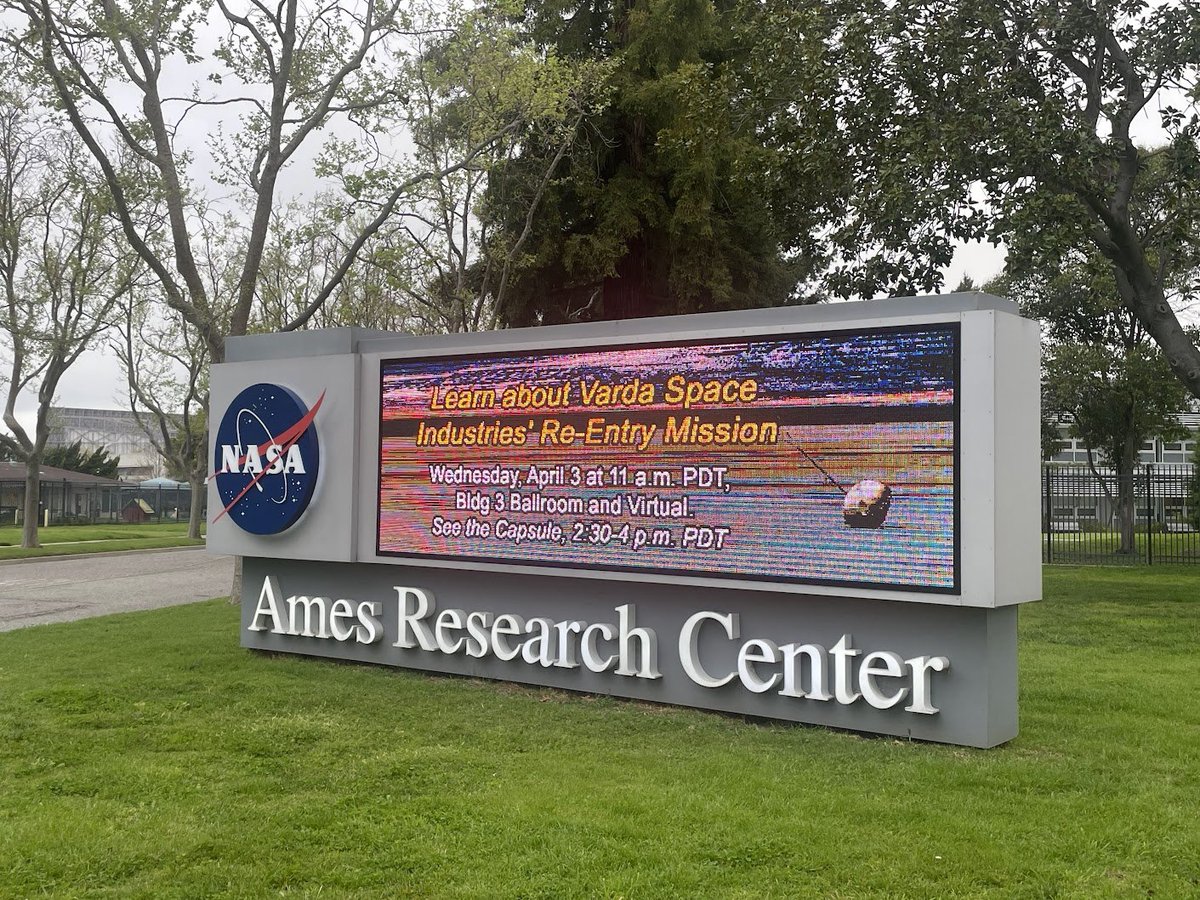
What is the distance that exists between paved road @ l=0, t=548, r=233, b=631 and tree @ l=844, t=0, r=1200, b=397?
1218 cm

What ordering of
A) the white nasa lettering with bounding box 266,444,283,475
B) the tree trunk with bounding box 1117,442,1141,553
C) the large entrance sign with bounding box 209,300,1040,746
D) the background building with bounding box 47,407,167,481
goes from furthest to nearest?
the background building with bounding box 47,407,167,481 < the tree trunk with bounding box 1117,442,1141,553 < the white nasa lettering with bounding box 266,444,283,475 < the large entrance sign with bounding box 209,300,1040,746

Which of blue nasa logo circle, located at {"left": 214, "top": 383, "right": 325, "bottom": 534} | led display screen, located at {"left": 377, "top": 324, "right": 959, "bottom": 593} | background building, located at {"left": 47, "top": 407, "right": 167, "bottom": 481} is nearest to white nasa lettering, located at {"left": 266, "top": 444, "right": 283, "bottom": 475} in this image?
blue nasa logo circle, located at {"left": 214, "top": 383, "right": 325, "bottom": 534}

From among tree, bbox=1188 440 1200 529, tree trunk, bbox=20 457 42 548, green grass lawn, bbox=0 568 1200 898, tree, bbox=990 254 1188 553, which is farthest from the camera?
tree, bbox=1188 440 1200 529

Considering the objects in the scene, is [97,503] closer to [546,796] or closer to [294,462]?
[294,462]

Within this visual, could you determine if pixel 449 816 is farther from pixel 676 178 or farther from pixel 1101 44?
pixel 676 178

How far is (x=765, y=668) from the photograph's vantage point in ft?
28.2

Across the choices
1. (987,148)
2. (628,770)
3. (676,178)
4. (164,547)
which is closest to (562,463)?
(628,770)

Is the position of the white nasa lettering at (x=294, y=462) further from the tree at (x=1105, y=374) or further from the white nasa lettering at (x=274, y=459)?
the tree at (x=1105, y=374)

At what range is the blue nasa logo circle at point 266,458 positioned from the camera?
11.2 meters

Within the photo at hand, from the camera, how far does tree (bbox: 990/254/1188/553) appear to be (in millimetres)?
27859

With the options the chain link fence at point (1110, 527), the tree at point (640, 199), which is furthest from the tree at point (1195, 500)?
the tree at point (640, 199)

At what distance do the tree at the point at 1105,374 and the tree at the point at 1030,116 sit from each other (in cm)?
1110

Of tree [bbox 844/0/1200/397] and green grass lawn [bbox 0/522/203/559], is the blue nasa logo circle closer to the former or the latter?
tree [bbox 844/0/1200/397]

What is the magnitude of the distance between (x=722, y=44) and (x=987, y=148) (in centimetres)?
1016
